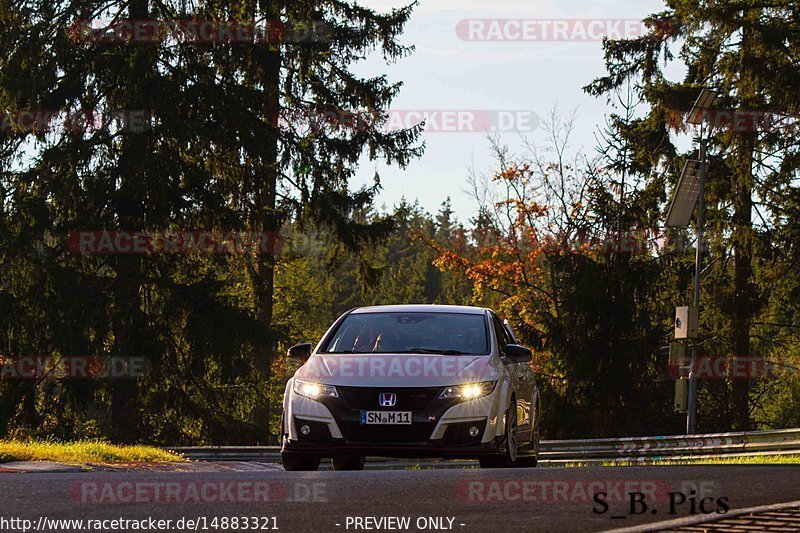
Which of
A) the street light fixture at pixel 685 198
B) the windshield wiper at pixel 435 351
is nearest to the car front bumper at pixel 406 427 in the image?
the windshield wiper at pixel 435 351

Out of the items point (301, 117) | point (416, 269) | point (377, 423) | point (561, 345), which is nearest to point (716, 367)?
point (561, 345)

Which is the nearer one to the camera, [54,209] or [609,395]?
[54,209]

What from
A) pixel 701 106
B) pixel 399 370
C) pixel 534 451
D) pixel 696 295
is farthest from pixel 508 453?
pixel 701 106

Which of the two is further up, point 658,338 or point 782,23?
point 782,23

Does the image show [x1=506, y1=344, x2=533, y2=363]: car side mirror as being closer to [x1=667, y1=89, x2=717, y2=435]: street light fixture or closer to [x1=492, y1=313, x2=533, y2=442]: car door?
[x1=492, y1=313, x2=533, y2=442]: car door

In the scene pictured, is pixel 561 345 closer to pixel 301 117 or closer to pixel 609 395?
pixel 609 395

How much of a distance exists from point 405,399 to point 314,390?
880 mm

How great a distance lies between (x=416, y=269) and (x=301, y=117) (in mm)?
99093

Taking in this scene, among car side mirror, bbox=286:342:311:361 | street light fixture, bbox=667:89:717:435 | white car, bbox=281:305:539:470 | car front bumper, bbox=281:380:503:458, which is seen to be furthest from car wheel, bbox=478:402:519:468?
street light fixture, bbox=667:89:717:435

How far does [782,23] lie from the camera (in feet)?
113

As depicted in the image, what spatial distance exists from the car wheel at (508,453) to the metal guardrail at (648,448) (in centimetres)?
556

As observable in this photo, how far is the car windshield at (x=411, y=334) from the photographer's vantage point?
13.1 metres

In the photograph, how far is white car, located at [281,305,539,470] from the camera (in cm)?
1203

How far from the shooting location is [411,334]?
13.3 metres
